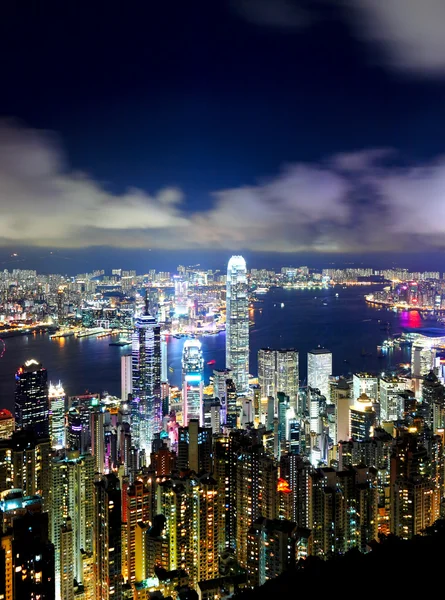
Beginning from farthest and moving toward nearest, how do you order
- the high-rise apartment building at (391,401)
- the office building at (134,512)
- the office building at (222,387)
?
the office building at (222,387), the high-rise apartment building at (391,401), the office building at (134,512)

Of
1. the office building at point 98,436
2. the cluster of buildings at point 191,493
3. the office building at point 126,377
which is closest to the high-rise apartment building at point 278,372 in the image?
the cluster of buildings at point 191,493

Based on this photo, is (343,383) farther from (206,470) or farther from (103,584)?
(103,584)

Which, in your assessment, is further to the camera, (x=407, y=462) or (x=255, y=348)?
(x=255, y=348)

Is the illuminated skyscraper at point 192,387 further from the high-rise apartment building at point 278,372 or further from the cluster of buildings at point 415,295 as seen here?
the cluster of buildings at point 415,295

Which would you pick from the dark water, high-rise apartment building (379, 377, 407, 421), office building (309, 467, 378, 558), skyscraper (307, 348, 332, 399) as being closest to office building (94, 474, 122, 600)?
office building (309, 467, 378, 558)

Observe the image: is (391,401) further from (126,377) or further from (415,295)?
(126,377)

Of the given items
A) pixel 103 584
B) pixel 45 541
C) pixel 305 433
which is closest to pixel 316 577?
pixel 45 541
